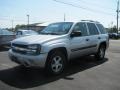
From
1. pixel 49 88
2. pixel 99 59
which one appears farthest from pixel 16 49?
pixel 99 59

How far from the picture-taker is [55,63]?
20.5 feet

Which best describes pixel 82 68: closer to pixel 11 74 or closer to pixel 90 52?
pixel 90 52

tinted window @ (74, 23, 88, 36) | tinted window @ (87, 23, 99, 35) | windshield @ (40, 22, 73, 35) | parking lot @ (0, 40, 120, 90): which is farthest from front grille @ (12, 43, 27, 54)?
tinted window @ (87, 23, 99, 35)

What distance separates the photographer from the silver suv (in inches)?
226

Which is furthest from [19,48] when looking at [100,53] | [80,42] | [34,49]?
[100,53]

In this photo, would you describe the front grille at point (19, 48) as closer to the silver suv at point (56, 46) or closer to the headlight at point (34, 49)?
the silver suv at point (56, 46)

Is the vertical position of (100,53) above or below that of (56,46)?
below

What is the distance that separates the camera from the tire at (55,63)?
600 cm

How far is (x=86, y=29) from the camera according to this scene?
Result: 7812 millimetres

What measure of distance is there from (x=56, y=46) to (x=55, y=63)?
0.57m

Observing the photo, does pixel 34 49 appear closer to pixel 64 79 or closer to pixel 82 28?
pixel 64 79

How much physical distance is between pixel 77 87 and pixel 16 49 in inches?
93.0

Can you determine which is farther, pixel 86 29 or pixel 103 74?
pixel 86 29

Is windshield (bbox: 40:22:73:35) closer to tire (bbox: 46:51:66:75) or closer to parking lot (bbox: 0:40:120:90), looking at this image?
tire (bbox: 46:51:66:75)
